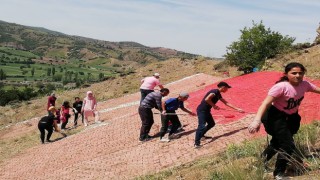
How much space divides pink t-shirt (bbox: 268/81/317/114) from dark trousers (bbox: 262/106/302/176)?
82 millimetres

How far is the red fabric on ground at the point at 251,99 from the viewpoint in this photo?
34.2 ft

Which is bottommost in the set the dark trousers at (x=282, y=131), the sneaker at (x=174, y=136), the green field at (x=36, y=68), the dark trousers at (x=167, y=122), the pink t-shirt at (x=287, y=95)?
the green field at (x=36, y=68)

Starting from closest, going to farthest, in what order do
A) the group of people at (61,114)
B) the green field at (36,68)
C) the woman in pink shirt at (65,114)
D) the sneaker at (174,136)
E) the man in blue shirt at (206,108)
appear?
the man in blue shirt at (206,108) → the sneaker at (174,136) → the group of people at (61,114) → the woman in pink shirt at (65,114) → the green field at (36,68)

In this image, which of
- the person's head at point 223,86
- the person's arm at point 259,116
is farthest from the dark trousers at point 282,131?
the person's head at point 223,86

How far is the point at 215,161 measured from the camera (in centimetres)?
706

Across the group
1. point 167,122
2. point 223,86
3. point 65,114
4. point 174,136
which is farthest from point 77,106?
point 223,86

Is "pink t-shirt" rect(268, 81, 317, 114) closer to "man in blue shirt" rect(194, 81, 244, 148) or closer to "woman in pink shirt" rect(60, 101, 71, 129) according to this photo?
"man in blue shirt" rect(194, 81, 244, 148)

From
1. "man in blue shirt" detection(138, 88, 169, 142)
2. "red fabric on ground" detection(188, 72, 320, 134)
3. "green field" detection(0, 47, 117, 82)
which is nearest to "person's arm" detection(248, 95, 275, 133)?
"red fabric on ground" detection(188, 72, 320, 134)

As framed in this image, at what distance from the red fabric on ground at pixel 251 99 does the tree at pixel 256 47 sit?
20.6ft

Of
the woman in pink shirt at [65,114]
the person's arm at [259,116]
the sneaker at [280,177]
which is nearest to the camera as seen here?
the person's arm at [259,116]

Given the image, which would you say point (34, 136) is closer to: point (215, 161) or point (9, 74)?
point (215, 161)

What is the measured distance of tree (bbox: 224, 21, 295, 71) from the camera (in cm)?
2377

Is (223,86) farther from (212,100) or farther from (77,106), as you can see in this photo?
(77,106)

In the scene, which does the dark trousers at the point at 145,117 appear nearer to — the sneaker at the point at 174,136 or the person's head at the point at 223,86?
the sneaker at the point at 174,136
